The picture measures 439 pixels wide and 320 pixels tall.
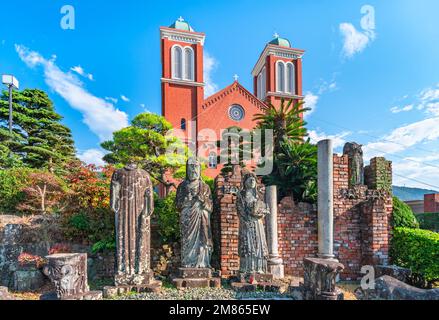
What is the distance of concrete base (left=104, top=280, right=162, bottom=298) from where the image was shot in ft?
17.1

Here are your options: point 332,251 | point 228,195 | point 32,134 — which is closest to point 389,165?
point 332,251

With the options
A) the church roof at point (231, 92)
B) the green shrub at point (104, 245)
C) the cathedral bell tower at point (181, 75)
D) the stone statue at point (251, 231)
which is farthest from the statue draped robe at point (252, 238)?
the church roof at point (231, 92)

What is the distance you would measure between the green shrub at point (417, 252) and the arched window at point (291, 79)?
26909mm

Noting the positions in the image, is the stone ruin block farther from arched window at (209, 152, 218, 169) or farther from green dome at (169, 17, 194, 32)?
green dome at (169, 17, 194, 32)

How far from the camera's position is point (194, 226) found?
6.02 metres

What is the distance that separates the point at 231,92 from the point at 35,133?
1742cm

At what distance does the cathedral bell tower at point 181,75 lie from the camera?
82.5 feet

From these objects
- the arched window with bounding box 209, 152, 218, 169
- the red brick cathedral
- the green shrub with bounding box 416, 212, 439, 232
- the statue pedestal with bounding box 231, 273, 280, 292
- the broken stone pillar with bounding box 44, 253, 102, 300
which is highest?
the red brick cathedral

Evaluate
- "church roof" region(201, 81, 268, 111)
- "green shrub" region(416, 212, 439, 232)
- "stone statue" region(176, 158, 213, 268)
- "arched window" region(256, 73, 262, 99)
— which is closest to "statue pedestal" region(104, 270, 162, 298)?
"stone statue" region(176, 158, 213, 268)

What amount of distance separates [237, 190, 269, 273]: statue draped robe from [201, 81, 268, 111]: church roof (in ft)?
68.3

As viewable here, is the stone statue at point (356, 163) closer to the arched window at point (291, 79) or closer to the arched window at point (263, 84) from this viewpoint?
the arched window at point (263, 84)

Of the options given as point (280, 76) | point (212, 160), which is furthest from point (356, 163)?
point (280, 76)

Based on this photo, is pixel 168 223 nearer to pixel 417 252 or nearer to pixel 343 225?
pixel 343 225
